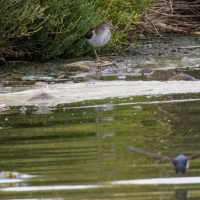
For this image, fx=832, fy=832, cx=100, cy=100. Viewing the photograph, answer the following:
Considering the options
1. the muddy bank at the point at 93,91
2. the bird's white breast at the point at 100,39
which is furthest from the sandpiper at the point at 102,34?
the muddy bank at the point at 93,91

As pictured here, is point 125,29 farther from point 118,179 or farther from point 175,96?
point 118,179

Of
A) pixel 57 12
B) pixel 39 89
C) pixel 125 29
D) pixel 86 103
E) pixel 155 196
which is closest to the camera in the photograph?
pixel 155 196

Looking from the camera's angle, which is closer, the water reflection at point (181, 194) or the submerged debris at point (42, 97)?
the water reflection at point (181, 194)

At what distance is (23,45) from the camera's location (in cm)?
1353

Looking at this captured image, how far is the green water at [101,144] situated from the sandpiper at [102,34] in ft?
12.5

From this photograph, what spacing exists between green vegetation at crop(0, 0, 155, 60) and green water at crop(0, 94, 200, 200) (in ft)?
9.97

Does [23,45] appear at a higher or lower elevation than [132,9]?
lower

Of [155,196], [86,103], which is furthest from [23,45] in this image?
[155,196]

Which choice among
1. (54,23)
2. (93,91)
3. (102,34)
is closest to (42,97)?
(93,91)

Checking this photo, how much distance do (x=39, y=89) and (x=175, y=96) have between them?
6.55 feet

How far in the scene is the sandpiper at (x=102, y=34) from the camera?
13656mm

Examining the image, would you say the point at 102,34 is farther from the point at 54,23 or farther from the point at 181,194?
the point at 181,194

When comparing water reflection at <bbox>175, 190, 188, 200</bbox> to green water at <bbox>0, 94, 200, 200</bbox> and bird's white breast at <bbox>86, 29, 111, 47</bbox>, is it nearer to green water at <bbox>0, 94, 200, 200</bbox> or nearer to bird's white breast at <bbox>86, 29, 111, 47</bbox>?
green water at <bbox>0, 94, 200, 200</bbox>

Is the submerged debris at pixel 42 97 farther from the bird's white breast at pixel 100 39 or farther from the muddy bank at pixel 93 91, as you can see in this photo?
the bird's white breast at pixel 100 39
